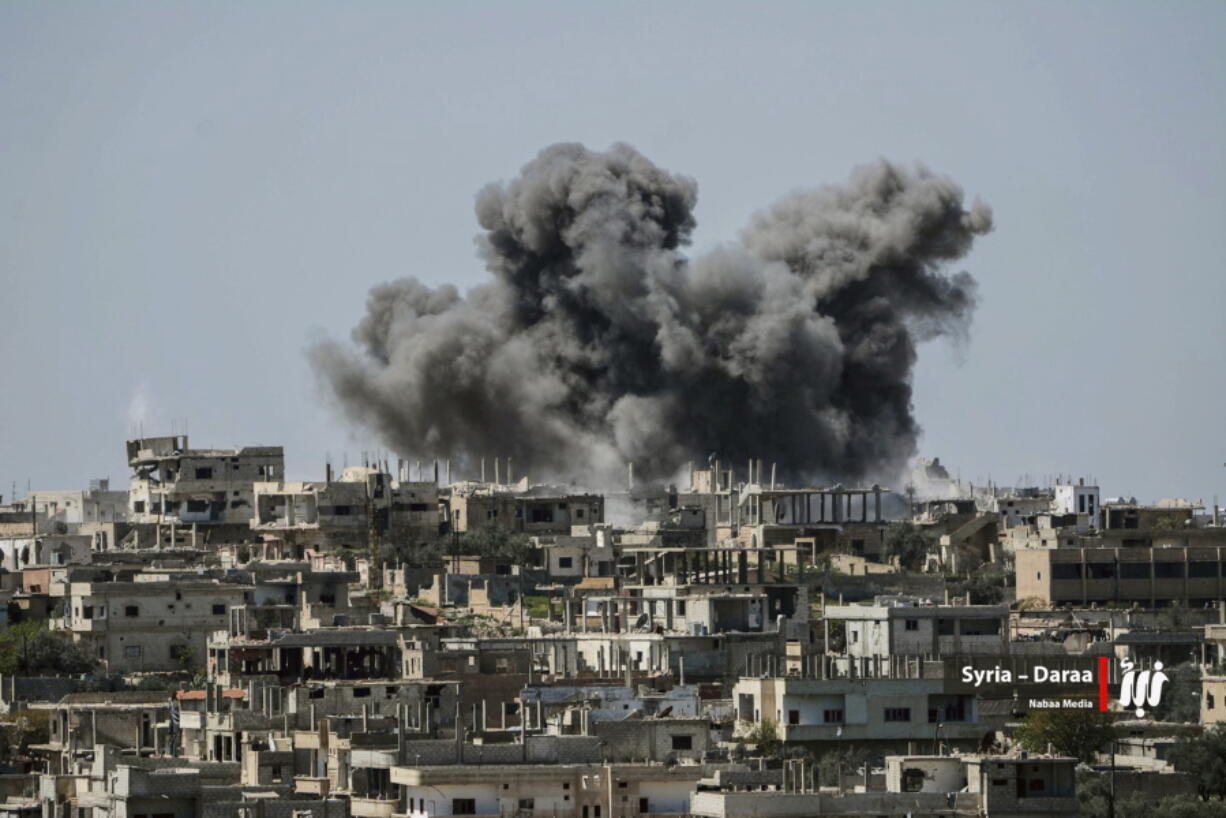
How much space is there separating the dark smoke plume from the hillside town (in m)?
5.63

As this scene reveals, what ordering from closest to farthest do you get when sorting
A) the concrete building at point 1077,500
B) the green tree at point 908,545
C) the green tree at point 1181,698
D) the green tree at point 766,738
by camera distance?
1. the green tree at point 766,738
2. the green tree at point 1181,698
3. the green tree at point 908,545
4. the concrete building at point 1077,500

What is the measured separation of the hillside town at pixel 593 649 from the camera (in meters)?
40.3

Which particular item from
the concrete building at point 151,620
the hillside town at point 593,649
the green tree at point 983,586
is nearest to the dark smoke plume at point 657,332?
the hillside town at point 593,649

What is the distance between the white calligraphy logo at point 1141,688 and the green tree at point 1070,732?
2.02 m

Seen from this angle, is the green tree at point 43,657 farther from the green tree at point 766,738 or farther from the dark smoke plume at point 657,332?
the dark smoke plume at point 657,332

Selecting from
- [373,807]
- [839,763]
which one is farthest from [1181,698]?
[373,807]

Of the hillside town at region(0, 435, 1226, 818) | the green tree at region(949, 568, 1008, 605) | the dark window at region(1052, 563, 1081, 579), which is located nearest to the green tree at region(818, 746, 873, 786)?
the hillside town at region(0, 435, 1226, 818)

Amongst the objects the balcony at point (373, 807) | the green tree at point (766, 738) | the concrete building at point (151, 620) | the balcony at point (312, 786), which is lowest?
the balcony at point (373, 807)

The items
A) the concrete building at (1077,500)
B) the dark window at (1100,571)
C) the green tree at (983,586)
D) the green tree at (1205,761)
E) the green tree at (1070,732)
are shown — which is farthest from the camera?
the concrete building at (1077,500)

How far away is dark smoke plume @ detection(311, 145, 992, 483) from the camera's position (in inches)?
4218

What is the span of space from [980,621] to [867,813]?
2139 centimetres

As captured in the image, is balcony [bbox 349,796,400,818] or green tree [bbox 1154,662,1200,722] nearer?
balcony [bbox 349,796,400,818]

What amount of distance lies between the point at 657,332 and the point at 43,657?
157ft

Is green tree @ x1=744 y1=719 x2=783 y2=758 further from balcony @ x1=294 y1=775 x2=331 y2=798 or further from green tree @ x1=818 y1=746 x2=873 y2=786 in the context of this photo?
balcony @ x1=294 y1=775 x2=331 y2=798
